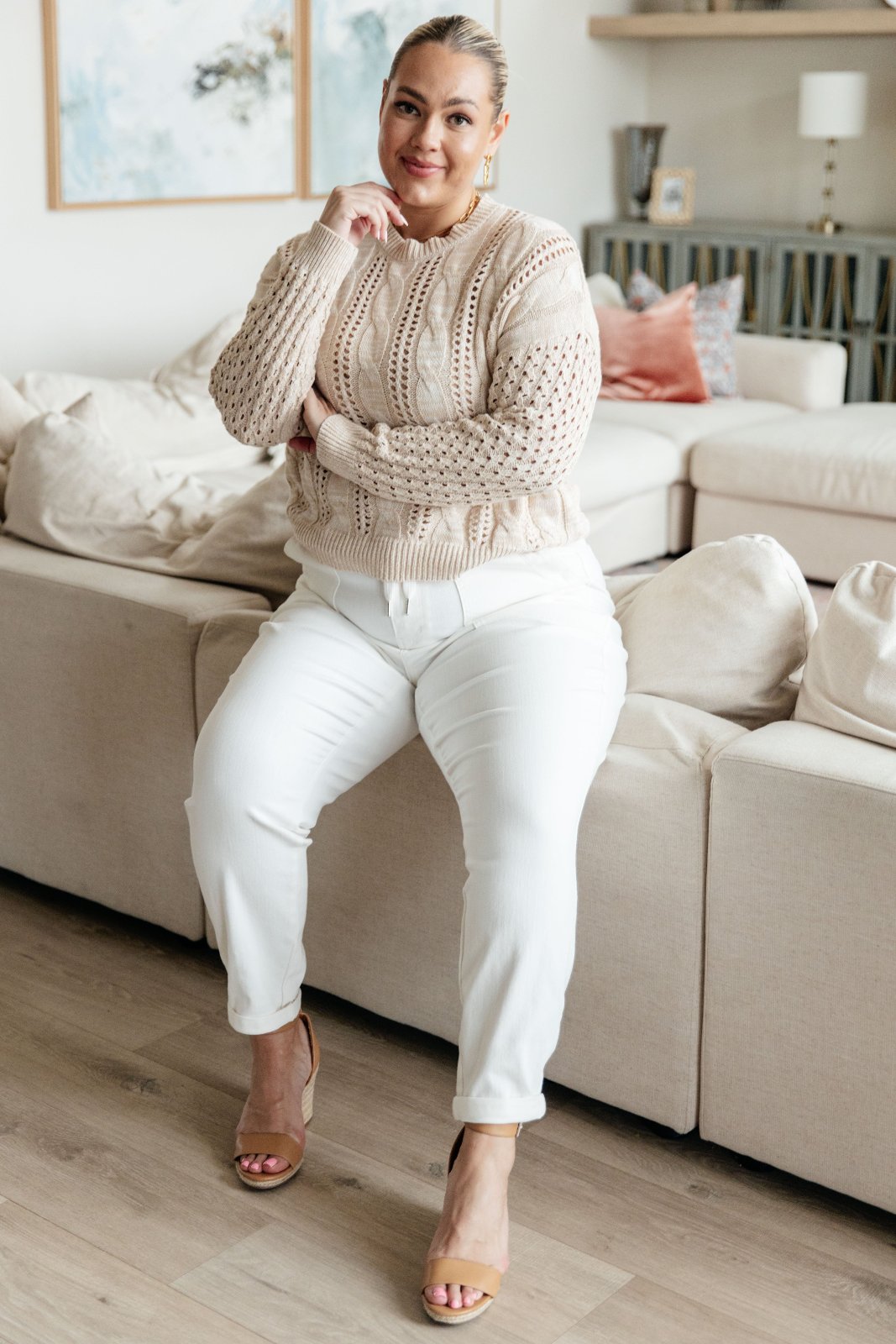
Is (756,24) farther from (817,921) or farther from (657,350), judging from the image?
(817,921)

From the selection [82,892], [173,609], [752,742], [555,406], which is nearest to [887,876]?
[752,742]

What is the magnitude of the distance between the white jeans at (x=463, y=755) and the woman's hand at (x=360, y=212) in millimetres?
407

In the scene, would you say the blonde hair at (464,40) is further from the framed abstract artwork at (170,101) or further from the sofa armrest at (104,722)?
the framed abstract artwork at (170,101)

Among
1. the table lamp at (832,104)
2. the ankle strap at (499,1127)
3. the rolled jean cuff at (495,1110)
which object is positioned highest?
the table lamp at (832,104)

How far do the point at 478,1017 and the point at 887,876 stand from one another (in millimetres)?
450

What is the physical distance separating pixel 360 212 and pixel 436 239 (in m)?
0.11

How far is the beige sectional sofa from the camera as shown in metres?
1.65

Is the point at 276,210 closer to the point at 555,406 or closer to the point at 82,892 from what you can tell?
the point at 82,892

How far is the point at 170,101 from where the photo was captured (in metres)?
4.36

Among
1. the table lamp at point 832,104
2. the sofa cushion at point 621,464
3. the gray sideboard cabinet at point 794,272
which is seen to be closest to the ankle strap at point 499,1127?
the sofa cushion at point 621,464

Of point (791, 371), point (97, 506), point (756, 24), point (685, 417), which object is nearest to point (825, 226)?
point (756, 24)

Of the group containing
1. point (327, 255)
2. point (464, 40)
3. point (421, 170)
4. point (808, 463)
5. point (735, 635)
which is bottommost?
point (808, 463)

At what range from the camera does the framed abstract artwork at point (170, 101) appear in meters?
4.11

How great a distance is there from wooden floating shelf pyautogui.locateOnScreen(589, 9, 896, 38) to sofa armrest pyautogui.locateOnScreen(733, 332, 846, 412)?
1.17 metres
